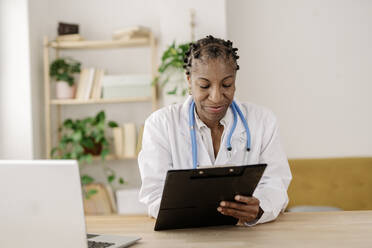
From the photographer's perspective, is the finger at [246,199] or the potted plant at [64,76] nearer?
the finger at [246,199]

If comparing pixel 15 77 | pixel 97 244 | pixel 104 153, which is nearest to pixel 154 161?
pixel 97 244

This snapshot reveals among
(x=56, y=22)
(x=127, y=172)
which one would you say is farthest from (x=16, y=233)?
(x=56, y=22)

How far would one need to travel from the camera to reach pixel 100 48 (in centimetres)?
385

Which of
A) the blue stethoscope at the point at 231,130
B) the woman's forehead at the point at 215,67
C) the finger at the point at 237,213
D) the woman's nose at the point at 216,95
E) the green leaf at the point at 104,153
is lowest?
the green leaf at the point at 104,153

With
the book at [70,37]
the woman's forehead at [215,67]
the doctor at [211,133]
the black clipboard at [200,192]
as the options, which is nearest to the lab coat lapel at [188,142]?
the doctor at [211,133]

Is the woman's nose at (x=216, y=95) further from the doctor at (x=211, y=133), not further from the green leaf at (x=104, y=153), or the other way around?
the green leaf at (x=104, y=153)

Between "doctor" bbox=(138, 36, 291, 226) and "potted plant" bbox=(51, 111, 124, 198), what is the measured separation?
176cm

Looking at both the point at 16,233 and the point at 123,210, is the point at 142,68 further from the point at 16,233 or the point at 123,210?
the point at 16,233

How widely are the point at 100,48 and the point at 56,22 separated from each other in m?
0.46

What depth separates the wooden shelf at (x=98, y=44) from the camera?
3617 mm

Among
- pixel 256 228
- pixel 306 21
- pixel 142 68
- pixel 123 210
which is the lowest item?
pixel 123 210

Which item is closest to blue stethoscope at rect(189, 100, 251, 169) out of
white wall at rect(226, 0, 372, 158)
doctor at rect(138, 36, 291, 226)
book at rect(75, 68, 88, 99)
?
doctor at rect(138, 36, 291, 226)

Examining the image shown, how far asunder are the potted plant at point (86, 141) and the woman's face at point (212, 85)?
191cm

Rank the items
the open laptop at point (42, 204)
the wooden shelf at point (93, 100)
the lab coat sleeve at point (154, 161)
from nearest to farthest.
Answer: the open laptop at point (42, 204) < the lab coat sleeve at point (154, 161) < the wooden shelf at point (93, 100)
